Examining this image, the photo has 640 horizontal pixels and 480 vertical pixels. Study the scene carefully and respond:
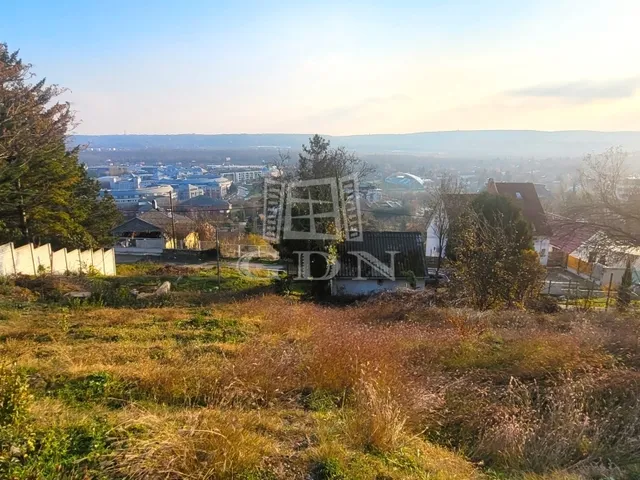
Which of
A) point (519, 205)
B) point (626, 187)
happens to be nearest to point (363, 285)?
point (626, 187)

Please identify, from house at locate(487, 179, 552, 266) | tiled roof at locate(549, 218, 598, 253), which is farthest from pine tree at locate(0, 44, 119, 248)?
house at locate(487, 179, 552, 266)

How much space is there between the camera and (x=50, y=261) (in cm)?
1595

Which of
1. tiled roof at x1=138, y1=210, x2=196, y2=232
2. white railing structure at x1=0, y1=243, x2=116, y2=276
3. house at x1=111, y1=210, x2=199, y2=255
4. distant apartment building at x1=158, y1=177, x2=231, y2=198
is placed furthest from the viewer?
distant apartment building at x1=158, y1=177, x2=231, y2=198

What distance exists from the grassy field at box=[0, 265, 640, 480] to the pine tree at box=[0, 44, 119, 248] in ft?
33.2

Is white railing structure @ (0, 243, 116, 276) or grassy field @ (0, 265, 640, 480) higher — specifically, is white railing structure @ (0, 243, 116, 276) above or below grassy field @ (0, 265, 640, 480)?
below

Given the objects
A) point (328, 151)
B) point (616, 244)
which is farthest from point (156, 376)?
point (328, 151)

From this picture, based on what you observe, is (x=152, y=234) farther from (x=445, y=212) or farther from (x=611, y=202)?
(x=611, y=202)

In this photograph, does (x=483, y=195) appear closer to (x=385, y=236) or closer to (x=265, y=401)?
(x=385, y=236)

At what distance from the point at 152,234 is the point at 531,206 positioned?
30.9m

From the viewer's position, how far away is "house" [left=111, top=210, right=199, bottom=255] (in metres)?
33.0

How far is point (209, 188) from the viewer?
98125mm

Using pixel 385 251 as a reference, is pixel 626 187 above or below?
above

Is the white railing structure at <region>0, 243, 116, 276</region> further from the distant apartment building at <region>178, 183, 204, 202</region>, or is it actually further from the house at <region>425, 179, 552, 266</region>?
the distant apartment building at <region>178, 183, 204, 202</region>

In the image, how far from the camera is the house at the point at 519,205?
2556 centimetres
